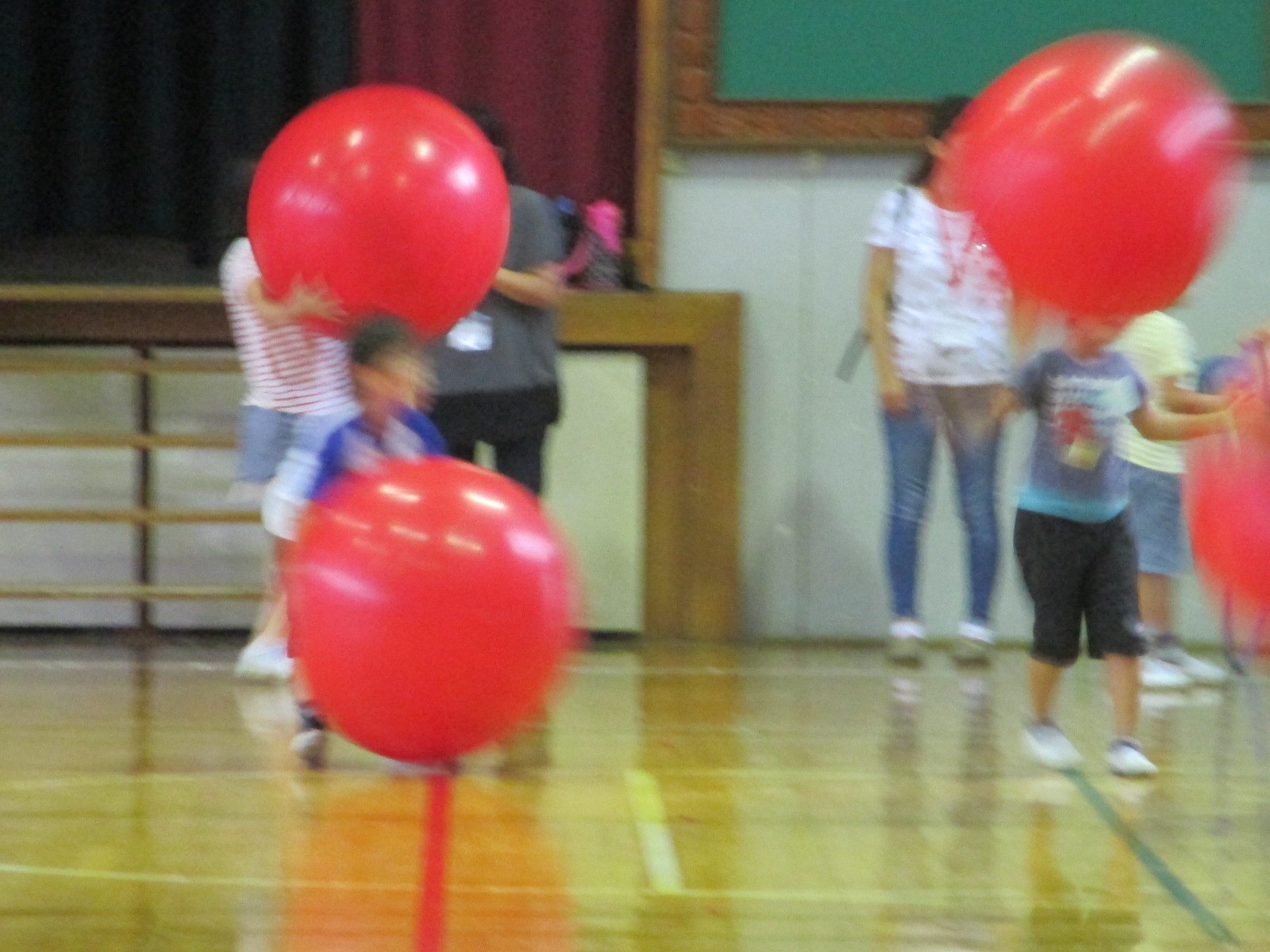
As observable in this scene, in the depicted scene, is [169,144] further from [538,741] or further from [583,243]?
[538,741]

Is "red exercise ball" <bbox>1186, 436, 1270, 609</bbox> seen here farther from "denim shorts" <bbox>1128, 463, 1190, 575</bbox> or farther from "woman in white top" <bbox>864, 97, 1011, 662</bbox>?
"woman in white top" <bbox>864, 97, 1011, 662</bbox>

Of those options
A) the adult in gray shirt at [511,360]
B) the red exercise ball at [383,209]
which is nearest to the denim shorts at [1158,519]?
the adult in gray shirt at [511,360]

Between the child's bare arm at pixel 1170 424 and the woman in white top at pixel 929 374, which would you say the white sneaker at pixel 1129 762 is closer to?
the child's bare arm at pixel 1170 424

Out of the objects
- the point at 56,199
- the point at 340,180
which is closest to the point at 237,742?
the point at 340,180

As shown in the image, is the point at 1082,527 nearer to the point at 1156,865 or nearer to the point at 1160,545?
the point at 1156,865

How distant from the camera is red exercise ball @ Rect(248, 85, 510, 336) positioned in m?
3.05

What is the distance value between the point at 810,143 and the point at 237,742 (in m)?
2.80

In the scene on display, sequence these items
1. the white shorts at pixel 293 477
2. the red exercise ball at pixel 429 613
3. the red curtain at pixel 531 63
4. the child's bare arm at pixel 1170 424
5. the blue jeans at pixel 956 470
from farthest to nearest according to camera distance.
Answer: the red curtain at pixel 531 63
the blue jeans at pixel 956 470
the white shorts at pixel 293 477
the child's bare arm at pixel 1170 424
the red exercise ball at pixel 429 613

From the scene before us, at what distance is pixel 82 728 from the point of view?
14.3 feet

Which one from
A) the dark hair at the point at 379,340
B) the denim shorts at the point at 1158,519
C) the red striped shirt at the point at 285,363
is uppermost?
the dark hair at the point at 379,340

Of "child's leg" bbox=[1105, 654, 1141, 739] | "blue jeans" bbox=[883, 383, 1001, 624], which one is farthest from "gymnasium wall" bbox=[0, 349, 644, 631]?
"child's leg" bbox=[1105, 654, 1141, 739]

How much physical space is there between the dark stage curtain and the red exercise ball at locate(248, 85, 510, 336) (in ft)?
9.63

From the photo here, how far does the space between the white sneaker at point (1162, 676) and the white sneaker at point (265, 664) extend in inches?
93.8

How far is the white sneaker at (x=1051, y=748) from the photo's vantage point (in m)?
4.02
